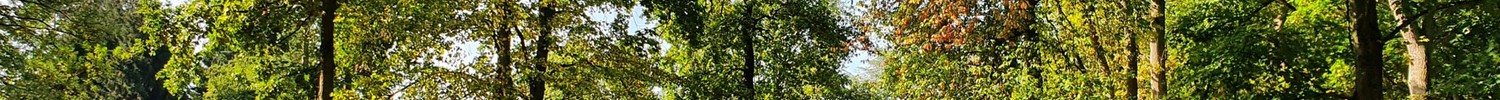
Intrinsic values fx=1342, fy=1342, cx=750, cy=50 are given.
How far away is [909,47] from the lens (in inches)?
246

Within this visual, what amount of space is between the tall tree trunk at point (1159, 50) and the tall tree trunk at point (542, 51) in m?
2.78

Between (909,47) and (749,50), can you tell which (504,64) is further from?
(749,50)

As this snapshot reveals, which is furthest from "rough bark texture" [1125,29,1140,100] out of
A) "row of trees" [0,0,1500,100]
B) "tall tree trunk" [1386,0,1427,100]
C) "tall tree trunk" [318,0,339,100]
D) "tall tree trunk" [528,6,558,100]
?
"tall tree trunk" [318,0,339,100]

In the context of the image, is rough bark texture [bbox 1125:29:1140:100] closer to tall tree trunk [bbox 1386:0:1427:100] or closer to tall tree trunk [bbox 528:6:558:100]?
tall tree trunk [bbox 1386:0:1427:100]

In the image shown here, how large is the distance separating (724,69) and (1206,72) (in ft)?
15.1

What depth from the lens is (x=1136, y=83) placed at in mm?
7047


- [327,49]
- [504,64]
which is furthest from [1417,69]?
[327,49]

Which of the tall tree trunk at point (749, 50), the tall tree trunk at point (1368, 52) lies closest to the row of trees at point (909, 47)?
the tall tree trunk at point (1368, 52)

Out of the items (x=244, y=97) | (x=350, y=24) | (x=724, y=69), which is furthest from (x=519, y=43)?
(x=244, y=97)

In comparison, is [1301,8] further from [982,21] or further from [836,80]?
[836,80]

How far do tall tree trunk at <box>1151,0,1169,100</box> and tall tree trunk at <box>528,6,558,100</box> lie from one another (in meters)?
2.78

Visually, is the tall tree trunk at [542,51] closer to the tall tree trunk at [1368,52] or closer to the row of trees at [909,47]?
the row of trees at [909,47]

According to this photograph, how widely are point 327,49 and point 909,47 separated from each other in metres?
2.64

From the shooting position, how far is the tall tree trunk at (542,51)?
19.6 ft
